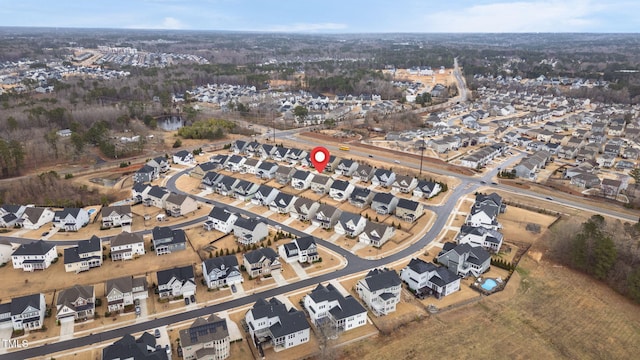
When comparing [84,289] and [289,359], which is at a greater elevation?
[84,289]

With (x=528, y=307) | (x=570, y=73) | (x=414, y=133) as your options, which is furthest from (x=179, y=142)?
(x=570, y=73)

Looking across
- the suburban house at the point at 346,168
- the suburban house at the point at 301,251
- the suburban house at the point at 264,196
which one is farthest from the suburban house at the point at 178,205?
the suburban house at the point at 346,168

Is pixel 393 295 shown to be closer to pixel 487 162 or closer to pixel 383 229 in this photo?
pixel 383 229

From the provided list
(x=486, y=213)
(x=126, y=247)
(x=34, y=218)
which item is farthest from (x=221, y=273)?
(x=486, y=213)

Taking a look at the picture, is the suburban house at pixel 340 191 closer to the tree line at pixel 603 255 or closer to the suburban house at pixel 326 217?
the suburban house at pixel 326 217

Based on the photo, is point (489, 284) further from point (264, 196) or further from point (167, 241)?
point (167, 241)

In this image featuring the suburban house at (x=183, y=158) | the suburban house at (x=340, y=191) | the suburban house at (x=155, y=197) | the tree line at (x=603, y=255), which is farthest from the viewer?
the suburban house at (x=183, y=158)
